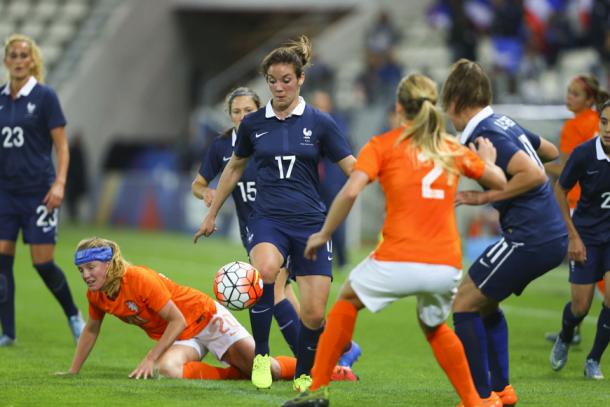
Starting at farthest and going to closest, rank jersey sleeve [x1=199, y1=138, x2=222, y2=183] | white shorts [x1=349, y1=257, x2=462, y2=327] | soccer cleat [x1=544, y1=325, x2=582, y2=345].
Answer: soccer cleat [x1=544, y1=325, x2=582, y2=345], jersey sleeve [x1=199, y1=138, x2=222, y2=183], white shorts [x1=349, y1=257, x2=462, y2=327]

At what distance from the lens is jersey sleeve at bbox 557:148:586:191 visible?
8.52 meters

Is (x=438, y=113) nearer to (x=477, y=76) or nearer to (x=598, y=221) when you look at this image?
(x=477, y=76)

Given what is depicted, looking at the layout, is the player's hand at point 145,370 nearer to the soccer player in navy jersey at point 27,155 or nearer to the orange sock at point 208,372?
the orange sock at point 208,372

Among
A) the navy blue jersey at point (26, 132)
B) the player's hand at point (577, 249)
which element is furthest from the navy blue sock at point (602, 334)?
the navy blue jersey at point (26, 132)

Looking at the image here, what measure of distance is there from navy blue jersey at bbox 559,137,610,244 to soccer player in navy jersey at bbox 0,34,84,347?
4.18 m

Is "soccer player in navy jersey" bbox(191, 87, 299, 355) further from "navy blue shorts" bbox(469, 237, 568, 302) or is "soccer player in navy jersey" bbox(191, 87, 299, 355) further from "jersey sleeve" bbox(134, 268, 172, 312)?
"navy blue shorts" bbox(469, 237, 568, 302)

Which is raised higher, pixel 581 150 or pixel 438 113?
pixel 438 113

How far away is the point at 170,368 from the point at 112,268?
2.98 ft

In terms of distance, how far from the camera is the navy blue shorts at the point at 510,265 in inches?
270

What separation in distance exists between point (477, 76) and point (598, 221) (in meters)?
2.49

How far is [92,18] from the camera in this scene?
31.6 meters

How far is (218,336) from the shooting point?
860 cm

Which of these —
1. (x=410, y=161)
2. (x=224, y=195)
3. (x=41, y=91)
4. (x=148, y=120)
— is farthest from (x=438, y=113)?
(x=148, y=120)

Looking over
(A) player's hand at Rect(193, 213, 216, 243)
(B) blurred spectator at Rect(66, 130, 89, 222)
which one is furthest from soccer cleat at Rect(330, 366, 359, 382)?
(B) blurred spectator at Rect(66, 130, 89, 222)
